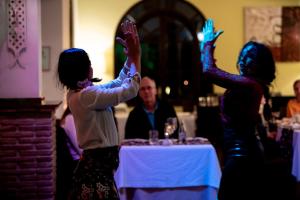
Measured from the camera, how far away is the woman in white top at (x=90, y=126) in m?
2.01

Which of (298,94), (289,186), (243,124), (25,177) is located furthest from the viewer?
(298,94)

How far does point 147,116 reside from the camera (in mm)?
4555

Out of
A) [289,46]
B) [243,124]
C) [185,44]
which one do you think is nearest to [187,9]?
[185,44]

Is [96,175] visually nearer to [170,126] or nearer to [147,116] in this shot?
[170,126]

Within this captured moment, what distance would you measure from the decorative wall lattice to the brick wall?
0.42 meters

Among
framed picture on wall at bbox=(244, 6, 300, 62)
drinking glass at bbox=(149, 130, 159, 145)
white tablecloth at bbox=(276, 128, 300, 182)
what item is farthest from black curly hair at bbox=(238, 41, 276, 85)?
framed picture on wall at bbox=(244, 6, 300, 62)

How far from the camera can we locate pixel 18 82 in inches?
158

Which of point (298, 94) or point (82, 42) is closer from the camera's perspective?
point (298, 94)

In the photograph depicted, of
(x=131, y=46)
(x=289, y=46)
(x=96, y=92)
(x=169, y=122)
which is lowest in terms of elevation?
(x=169, y=122)

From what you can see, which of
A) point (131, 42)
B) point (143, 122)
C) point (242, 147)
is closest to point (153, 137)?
point (143, 122)

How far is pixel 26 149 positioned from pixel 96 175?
2074 millimetres

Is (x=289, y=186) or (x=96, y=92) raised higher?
(x=96, y=92)

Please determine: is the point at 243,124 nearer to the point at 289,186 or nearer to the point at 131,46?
the point at 131,46

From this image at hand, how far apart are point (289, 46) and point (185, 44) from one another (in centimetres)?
185
